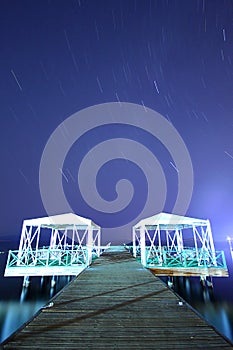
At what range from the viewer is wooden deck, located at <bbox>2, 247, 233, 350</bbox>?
235 centimetres

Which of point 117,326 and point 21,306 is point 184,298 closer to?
point 21,306

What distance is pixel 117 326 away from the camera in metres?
2.84

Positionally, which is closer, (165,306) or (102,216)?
(165,306)

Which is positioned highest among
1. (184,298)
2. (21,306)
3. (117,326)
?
(117,326)

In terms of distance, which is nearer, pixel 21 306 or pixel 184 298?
pixel 21 306

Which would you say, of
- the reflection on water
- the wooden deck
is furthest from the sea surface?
the wooden deck

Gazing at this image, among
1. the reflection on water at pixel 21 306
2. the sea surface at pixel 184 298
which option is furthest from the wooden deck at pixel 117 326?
the reflection on water at pixel 21 306

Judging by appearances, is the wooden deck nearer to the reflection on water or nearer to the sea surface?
the sea surface

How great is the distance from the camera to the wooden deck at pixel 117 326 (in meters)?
2.35

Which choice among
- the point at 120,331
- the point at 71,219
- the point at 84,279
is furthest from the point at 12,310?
the point at 120,331

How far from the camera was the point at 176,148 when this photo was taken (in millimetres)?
33875

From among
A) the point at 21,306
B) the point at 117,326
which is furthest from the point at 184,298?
the point at 117,326

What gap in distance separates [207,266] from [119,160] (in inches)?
1219

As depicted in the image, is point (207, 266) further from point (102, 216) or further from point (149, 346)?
point (102, 216)
